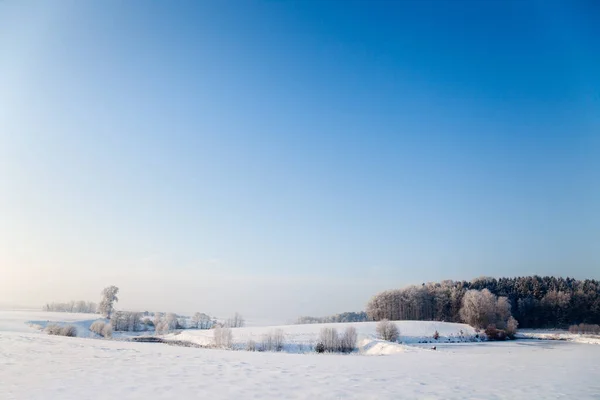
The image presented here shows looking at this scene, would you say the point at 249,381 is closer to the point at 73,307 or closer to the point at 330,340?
the point at 330,340

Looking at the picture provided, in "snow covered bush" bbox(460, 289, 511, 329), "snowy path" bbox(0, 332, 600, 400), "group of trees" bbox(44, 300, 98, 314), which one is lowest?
"group of trees" bbox(44, 300, 98, 314)

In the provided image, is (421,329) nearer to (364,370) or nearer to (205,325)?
(364,370)

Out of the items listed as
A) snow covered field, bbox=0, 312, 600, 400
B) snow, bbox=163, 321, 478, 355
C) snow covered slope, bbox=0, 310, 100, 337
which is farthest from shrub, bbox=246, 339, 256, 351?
snow covered field, bbox=0, 312, 600, 400

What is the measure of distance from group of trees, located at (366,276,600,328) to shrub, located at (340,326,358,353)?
50.0 metres

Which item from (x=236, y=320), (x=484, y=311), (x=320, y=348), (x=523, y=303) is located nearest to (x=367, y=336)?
(x=320, y=348)

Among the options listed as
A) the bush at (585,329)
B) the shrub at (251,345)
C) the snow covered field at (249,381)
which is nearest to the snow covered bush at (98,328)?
the shrub at (251,345)

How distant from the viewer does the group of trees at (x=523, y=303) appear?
95125 mm

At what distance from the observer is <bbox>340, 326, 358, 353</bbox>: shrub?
50188 millimetres

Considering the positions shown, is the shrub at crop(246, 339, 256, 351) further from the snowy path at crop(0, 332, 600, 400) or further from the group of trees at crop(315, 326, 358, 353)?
the snowy path at crop(0, 332, 600, 400)

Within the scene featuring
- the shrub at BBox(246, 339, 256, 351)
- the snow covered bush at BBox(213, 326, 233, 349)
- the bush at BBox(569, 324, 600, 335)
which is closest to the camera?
the shrub at BBox(246, 339, 256, 351)

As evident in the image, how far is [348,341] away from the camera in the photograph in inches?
2019

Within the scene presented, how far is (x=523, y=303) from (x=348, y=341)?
7550 cm

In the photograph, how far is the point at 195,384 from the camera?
31.0 feet

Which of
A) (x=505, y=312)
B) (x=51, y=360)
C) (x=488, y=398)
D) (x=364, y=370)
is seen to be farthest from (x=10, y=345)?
(x=505, y=312)
